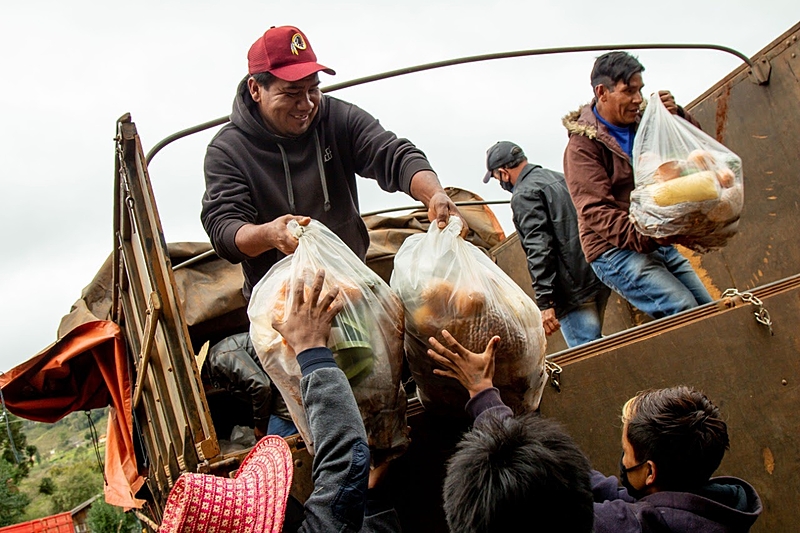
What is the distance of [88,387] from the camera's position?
12.3 feet

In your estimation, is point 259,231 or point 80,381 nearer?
point 259,231

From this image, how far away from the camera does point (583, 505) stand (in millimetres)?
1398

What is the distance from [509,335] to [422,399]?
395mm

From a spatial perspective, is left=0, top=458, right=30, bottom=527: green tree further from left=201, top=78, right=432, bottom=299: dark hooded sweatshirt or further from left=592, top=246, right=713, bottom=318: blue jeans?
left=592, top=246, right=713, bottom=318: blue jeans

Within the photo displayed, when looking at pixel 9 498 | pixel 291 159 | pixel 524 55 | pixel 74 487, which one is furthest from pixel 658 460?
pixel 74 487

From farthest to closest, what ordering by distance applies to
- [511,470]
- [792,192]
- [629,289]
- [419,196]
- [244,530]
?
[792,192] < [629,289] < [419,196] < [244,530] < [511,470]

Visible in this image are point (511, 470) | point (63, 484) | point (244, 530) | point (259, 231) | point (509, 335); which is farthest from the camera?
point (63, 484)

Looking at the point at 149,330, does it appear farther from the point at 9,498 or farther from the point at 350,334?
the point at 9,498

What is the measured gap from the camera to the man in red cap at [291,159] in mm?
2281

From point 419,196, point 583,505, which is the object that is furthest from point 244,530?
point 419,196

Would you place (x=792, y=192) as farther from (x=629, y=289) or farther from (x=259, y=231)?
(x=259, y=231)

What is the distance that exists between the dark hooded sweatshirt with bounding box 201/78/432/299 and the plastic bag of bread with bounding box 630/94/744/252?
945mm

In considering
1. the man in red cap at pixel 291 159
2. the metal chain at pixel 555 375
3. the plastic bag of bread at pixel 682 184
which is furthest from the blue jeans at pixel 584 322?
the man in red cap at pixel 291 159

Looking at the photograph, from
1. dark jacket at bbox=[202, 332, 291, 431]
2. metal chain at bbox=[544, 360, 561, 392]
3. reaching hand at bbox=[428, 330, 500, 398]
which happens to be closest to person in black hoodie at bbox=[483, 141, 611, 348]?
metal chain at bbox=[544, 360, 561, 392]
